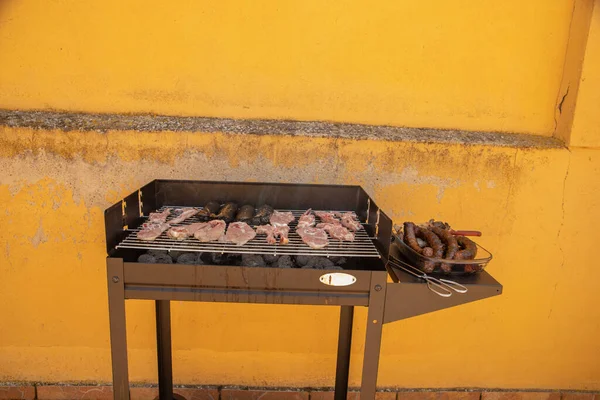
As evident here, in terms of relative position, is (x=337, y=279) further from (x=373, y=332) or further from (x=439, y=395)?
(x=439, y=395)

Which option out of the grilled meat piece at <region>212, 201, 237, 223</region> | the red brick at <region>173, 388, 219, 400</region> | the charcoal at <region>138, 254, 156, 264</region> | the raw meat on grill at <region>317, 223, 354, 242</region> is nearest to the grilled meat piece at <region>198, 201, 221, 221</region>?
the grilled meat piece at <region>212, 201, 237, 223</region>

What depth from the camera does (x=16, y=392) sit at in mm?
3572

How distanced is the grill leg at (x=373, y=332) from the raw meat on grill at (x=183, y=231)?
1103mm

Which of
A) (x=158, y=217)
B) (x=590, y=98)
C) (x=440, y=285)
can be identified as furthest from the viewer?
(x=590, y=98)

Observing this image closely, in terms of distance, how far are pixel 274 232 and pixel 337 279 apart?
23.4 inches

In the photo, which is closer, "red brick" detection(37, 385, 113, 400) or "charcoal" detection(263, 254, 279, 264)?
"charcoal" detection(263, 254, 279, 264)

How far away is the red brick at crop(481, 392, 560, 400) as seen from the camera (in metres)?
3.71

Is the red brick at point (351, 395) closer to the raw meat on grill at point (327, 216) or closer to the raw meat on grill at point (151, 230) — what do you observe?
the raw meat on grill at point (327, 216)

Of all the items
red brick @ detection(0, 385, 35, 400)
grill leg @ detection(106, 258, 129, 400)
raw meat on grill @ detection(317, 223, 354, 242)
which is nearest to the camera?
grill leg @ detection(106, 258, 129, 400)

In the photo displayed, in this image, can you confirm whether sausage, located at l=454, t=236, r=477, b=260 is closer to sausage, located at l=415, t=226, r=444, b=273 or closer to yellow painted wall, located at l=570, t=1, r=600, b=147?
sausage, located at l=415, t=226, r=444, b=273

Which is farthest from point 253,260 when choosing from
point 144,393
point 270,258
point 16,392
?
point 16,392

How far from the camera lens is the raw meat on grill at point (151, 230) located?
7.95ft

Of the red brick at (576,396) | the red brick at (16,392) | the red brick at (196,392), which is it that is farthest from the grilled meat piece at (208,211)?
the red brick at (576,396)

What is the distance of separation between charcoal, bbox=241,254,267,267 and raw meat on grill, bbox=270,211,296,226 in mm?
437
